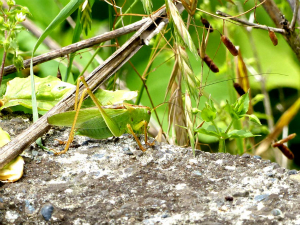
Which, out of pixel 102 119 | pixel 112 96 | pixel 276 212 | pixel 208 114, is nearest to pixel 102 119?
pixel 102 119

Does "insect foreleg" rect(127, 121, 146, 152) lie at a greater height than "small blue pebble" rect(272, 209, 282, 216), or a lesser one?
greater

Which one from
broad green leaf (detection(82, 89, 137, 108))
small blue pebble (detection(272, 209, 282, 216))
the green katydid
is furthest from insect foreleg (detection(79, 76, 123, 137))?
small blue pebble (detection(272, 209, 282, 216))

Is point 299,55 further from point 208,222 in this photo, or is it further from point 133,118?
point 208,222

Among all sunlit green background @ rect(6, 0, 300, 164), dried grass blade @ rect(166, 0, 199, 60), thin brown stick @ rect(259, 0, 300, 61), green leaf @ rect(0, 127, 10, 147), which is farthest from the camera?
sunlit green background @ rect(6, 0, 300, 164)

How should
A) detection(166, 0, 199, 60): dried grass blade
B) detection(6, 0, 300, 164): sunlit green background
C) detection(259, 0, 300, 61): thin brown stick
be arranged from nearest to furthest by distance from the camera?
detection(166, 0, 199, 60): dried grass blade
detection(259, 0, 300, 61): thin brown stick
detection(6, 0, 300, 164): sunlit green background

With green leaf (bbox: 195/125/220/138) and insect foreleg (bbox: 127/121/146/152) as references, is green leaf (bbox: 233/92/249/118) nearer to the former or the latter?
green leaf (bbox: 195/125/220/138)

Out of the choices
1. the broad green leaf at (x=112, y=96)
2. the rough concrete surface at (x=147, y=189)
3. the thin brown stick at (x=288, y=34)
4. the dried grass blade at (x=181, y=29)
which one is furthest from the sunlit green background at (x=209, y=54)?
the dried grass blade at (x=181, y=29)

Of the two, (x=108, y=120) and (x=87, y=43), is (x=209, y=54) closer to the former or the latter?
(x=87, y=43)
